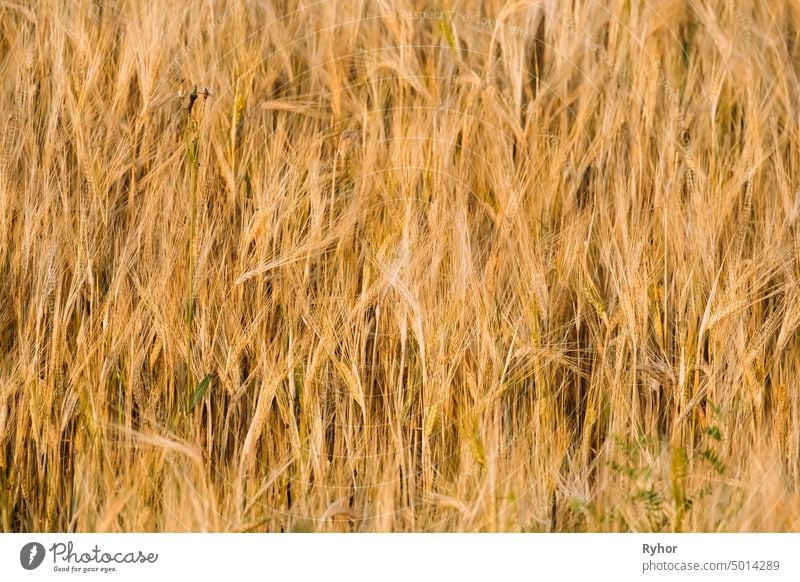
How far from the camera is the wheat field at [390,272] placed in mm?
1328

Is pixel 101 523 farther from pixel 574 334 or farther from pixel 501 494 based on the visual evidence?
pixel 574 334

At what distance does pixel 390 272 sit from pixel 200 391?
386 mm

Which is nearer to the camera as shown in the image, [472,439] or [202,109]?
[472,439]

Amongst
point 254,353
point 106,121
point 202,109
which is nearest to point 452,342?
point 254,353

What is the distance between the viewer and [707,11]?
1527mm

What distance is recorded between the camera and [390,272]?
4.52 ft

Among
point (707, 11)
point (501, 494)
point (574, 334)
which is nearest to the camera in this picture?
point (501, 494)

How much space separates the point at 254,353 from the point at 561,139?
678 millimetres

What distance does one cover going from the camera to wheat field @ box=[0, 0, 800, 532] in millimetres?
1328
